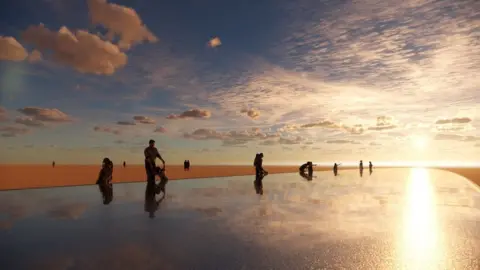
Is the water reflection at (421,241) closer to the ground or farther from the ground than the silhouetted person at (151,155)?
closer to the ground

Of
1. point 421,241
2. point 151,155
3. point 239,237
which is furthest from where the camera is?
point 151,155

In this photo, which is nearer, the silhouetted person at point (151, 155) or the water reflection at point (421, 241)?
the water reflection at point (421, 241)

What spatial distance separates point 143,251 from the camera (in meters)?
6.18

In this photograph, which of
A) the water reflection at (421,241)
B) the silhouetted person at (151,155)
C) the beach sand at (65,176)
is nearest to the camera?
the water reflection at (421,241)

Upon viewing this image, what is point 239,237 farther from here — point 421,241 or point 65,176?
point 65,176

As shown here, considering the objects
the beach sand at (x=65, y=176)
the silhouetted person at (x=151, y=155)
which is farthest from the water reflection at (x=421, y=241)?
the beach sand at (x=65, y=176)

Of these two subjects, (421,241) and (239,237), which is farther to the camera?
(239,237)

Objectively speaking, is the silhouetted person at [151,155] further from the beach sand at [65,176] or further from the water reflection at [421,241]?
Result: the water reflection at [421,241]

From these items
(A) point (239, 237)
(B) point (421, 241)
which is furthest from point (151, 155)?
(B) point (421, 241)

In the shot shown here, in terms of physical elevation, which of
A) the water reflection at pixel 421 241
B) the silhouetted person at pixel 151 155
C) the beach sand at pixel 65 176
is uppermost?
the silhouetted person at pixel 151 155

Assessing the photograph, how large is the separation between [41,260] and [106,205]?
7085 millimetres

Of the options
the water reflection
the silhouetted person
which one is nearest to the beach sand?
the silhouetted person

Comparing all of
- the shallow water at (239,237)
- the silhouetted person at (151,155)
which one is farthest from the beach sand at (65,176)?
the shallow water at (239,237)

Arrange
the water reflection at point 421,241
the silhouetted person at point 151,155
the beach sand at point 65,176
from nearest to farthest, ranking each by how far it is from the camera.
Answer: the water reflection at point 421,241
the silhouetted person at point 151,155
the beach sand at point 65,176
